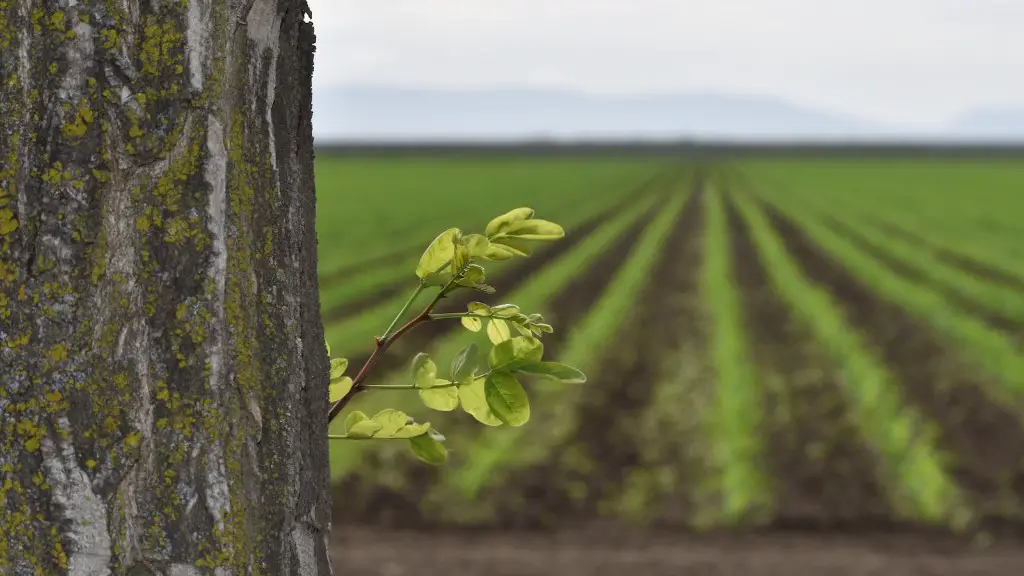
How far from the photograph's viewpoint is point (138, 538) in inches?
40.7

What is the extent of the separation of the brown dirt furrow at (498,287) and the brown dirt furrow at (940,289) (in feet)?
20.3

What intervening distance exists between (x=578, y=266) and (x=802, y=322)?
5897 millimetres

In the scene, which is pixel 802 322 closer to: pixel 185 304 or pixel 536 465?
pixel 536 465

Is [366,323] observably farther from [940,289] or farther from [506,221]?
[506,221]

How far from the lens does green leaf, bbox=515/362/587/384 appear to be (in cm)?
116

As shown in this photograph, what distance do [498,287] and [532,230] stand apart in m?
16.4

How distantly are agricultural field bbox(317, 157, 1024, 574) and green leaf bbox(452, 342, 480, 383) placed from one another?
6086mm

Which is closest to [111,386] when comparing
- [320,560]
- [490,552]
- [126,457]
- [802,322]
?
[126,457]

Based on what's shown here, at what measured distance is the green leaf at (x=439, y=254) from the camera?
50.8 inches

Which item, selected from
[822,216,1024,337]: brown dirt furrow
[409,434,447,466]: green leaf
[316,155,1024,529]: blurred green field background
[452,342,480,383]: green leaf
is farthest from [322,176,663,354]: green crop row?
[452,342,480,383]: green leaf

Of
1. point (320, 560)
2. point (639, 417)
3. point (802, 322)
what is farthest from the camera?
point (802, 322)

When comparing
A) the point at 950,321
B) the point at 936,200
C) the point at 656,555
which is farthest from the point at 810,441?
the point at 936,200

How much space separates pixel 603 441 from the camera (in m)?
9.33

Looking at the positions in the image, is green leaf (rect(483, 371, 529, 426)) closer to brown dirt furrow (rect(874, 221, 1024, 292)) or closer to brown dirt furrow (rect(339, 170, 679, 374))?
brown dirt furrow (rect(339, 170, 679, 374))
